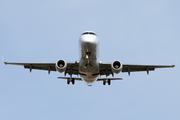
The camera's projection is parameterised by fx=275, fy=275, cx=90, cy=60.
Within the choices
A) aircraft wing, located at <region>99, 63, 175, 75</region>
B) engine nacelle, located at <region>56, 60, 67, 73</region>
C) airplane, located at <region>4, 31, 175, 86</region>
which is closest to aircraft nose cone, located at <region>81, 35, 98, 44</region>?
airplane, located at <region>4, 31, 175, 86</region>

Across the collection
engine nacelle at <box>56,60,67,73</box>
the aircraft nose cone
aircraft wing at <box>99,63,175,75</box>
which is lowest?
aircraft wing at <box>99,63,175,75</box>

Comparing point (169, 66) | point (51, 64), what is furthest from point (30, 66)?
point (169, 66)

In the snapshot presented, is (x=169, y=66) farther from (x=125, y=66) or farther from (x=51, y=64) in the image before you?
(x=51, y=64)

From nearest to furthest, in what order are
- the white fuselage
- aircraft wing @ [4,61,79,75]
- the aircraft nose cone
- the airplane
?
the aircraft nose cone, the white fuselage, the airplane, aircraft wing @ [4,61,79,75]

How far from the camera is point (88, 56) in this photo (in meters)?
26.9

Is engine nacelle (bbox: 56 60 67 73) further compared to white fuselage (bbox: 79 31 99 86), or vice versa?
engine nacelle (bbox: 56 60 67 73)

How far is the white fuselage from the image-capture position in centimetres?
2595

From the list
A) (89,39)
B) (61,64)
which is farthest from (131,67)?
(61,64)

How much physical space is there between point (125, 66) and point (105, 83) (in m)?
4.43

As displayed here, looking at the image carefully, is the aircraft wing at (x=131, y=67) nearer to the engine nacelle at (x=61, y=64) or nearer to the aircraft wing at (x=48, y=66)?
the aircraft wing at (x=48, y=66)

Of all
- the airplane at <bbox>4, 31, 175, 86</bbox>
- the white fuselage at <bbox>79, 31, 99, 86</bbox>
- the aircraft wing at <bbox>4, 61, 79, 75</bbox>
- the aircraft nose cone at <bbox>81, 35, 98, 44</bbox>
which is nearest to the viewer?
the aircraft nose cone at <bbox>81, 35, 98, 44</bbox>

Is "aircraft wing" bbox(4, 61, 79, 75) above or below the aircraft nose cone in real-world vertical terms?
below

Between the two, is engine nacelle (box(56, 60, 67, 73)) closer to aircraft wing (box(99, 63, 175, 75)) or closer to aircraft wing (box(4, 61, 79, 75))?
aircraft wing (box(4, 61, 79, 75))

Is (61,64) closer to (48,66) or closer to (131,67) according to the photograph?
(48,66)
